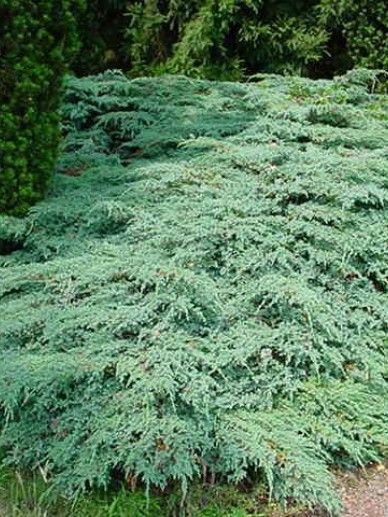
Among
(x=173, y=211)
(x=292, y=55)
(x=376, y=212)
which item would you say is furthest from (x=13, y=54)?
(x=292, y=55)

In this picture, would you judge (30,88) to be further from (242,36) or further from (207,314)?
(242,36)

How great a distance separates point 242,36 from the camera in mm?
6566

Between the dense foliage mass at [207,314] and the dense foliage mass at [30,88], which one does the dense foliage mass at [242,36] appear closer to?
the dense foliage mass at [207,314]

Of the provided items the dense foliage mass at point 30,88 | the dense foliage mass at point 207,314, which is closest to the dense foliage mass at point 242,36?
the dense foliage mass at point 207,314

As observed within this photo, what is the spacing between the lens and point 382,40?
633cm

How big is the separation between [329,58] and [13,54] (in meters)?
4.21

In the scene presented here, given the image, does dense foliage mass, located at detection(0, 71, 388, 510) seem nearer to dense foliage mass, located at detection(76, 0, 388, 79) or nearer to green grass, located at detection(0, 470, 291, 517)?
green grass, located at detection(0, 470, 291, 517)

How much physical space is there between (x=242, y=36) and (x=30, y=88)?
3566mm

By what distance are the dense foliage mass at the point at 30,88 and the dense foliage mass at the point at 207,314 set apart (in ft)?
0.57

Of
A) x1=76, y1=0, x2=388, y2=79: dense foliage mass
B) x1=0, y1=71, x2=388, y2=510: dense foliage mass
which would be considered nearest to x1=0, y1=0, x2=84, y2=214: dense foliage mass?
x1=0, y1=71, x2=388, y2=510: dense foliage mass

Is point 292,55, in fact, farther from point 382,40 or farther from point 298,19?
point 382,40

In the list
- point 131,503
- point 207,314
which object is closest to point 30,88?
point 207,314

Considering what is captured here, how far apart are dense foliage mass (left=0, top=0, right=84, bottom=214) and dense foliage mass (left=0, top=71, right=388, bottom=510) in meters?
0.17

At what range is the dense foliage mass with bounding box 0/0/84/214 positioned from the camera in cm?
332
